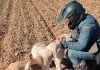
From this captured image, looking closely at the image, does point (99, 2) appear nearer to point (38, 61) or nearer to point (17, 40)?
point (17, 40)

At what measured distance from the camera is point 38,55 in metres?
6.34

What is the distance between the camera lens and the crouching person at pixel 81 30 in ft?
20.3

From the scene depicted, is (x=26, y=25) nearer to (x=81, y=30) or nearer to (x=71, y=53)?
(x=71, y=53)

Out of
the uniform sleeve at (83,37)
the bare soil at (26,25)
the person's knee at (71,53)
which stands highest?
the uniform sleeve at (83,37)

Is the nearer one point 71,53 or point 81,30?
point 81,30

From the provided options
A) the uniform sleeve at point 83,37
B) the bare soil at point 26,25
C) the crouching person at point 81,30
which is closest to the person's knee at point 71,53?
the crouching person at point 81,30

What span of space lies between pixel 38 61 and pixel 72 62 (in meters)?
0.87

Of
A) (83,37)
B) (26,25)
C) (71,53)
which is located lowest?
(26,25)

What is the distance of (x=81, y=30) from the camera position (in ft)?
20.7

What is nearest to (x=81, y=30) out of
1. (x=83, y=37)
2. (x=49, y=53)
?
(x=83, y=37)

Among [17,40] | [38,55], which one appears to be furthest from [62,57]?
[17,40]

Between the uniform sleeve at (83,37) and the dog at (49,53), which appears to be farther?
the dog at (49,53)

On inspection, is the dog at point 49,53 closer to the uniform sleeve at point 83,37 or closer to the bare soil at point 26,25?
the uniform sleeve at point 83,37

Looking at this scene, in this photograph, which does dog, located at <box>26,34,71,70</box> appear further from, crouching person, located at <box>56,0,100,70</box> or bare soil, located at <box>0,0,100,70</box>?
bare soil, located at <box>0,0,100,70</box>
